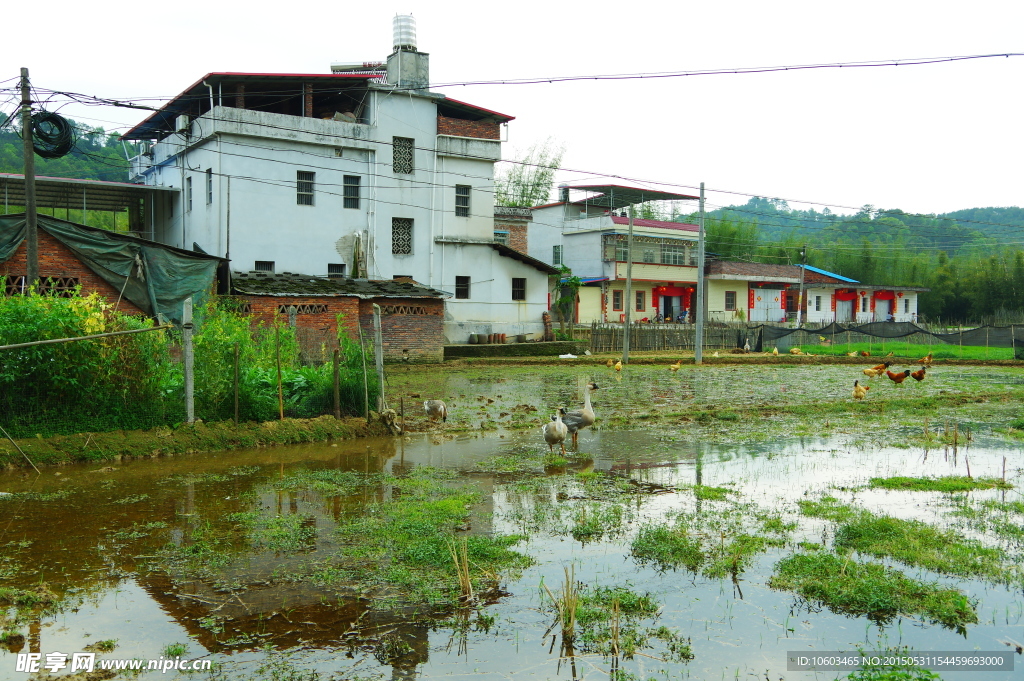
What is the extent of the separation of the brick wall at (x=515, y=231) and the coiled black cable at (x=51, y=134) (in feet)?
98.5

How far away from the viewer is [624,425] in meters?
15.3

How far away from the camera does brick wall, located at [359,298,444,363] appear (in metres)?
29.0

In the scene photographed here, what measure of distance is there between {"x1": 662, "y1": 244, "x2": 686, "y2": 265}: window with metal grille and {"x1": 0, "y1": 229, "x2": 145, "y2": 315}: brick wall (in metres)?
36.2

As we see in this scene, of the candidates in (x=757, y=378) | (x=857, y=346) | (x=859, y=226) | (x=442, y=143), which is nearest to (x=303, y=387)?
(x=757, y=378)

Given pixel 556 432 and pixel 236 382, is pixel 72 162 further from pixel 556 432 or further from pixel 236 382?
pixel 556 432

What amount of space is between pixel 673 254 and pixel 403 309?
86.6ft

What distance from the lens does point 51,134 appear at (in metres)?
18.8

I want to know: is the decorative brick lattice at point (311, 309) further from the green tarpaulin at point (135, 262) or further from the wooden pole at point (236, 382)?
the wooden pole at point (236, 382)

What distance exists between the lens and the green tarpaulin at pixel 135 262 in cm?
2069

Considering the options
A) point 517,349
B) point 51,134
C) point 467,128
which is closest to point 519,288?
point 517,349

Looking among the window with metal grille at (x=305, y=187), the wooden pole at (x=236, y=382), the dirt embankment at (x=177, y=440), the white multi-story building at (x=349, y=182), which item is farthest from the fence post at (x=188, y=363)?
the window with metal grille at (x=305, y=187)

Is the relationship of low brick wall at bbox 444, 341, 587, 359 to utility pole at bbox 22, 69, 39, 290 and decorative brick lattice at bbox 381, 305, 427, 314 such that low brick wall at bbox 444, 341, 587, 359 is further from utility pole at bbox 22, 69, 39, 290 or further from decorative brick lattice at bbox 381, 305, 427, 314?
utility pole at bbox 22, 69, 39, 290

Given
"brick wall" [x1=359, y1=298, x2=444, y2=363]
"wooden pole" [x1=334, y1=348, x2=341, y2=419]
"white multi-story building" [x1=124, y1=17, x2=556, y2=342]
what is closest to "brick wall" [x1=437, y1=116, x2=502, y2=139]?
"white multi-story building" [x1=124, y1=17, x2=556, y2=342]

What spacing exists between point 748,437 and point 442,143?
1005 inches
